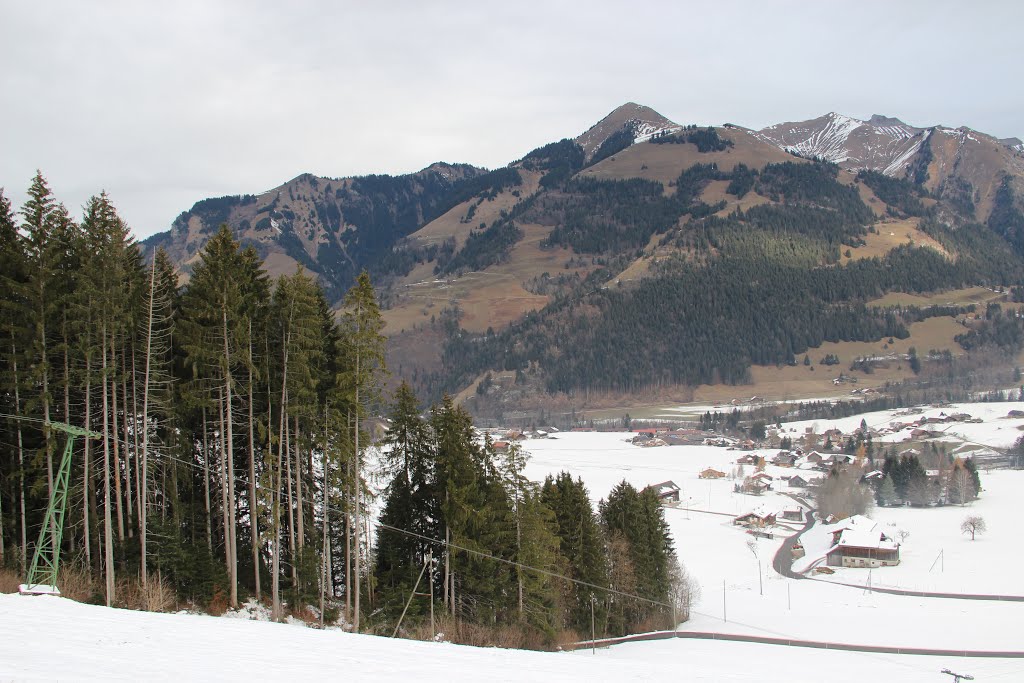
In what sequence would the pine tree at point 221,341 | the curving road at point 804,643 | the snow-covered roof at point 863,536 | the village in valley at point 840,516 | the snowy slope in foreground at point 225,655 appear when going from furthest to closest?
1. the snow-covered roof at point 863,536
2. the village in valley at point 840,516
3. the curving road at point 804,643
4. the pine tree at point 221,341
5. the snowy slope in foreground at point 225,655

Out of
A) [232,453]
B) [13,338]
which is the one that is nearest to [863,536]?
[232,453]

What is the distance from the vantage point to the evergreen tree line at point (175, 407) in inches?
949

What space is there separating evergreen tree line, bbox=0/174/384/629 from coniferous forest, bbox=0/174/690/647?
3.4 inches

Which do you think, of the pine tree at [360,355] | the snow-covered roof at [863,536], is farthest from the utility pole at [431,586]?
the snow-covered roof at [863,536]

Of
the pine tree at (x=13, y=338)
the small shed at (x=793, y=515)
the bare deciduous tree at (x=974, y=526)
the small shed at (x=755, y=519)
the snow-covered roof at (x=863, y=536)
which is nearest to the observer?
the pine tree at (x=13, y=338)

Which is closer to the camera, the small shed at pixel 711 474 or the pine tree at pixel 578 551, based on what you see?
the pine tree at pixel 578 551

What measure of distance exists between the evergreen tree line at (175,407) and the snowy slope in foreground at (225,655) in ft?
22.5

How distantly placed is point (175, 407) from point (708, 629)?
111 ft

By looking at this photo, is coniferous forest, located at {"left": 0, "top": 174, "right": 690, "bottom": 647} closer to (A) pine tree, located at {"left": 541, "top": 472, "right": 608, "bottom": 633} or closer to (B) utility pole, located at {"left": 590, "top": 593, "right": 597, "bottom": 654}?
(B) utility pole, located at {"left": 590, "top": 593, "right": 597, "bottom": 654}

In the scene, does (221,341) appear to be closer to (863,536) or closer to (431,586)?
(431,586)

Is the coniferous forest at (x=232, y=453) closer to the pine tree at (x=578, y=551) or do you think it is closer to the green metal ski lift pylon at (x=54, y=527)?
the green metal ski lift pylon at (x=54, y=527)

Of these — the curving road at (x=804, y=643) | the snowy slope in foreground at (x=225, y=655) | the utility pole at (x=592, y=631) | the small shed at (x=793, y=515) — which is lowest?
the small shed at (x=793, y=515)

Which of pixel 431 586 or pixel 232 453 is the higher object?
pixel 232 453

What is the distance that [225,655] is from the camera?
48.1ft
